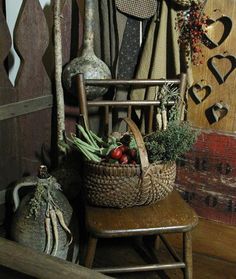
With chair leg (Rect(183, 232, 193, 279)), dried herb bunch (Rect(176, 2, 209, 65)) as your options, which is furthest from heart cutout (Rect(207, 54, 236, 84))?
chair leg (Rect(183, 232, 193, 279))

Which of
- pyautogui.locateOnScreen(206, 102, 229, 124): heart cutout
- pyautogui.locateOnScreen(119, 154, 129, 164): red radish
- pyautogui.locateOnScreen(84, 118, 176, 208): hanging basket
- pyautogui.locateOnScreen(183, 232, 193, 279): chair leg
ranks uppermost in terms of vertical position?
pyautogui.locateOnScreen(206, 102, 229, 124): heart cutout

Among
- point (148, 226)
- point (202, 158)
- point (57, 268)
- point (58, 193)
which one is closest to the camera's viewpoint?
point (57, 268)

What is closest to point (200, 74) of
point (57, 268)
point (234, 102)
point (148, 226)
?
point (234, 102)

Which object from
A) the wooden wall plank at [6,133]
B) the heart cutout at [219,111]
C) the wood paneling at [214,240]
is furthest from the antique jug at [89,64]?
the wood paneling at [214,240]

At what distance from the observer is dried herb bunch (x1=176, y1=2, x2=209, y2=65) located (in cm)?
159

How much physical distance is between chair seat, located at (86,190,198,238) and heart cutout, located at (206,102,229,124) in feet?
1.45

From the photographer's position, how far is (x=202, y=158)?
1742 millimetres

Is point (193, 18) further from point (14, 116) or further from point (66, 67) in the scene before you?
point (14, 116)

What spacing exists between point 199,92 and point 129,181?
1.98ft

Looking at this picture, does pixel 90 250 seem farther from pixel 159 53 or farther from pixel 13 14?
pixel 13 14

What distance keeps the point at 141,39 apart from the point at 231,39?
400 millimetres

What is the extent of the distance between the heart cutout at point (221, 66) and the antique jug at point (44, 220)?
31.3 inches

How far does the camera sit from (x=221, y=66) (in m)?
1.62

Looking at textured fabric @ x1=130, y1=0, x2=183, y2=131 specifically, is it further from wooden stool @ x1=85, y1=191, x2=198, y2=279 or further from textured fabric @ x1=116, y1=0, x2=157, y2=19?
wooden stool @ x1=85, y1=191, x2=198, y2=279
